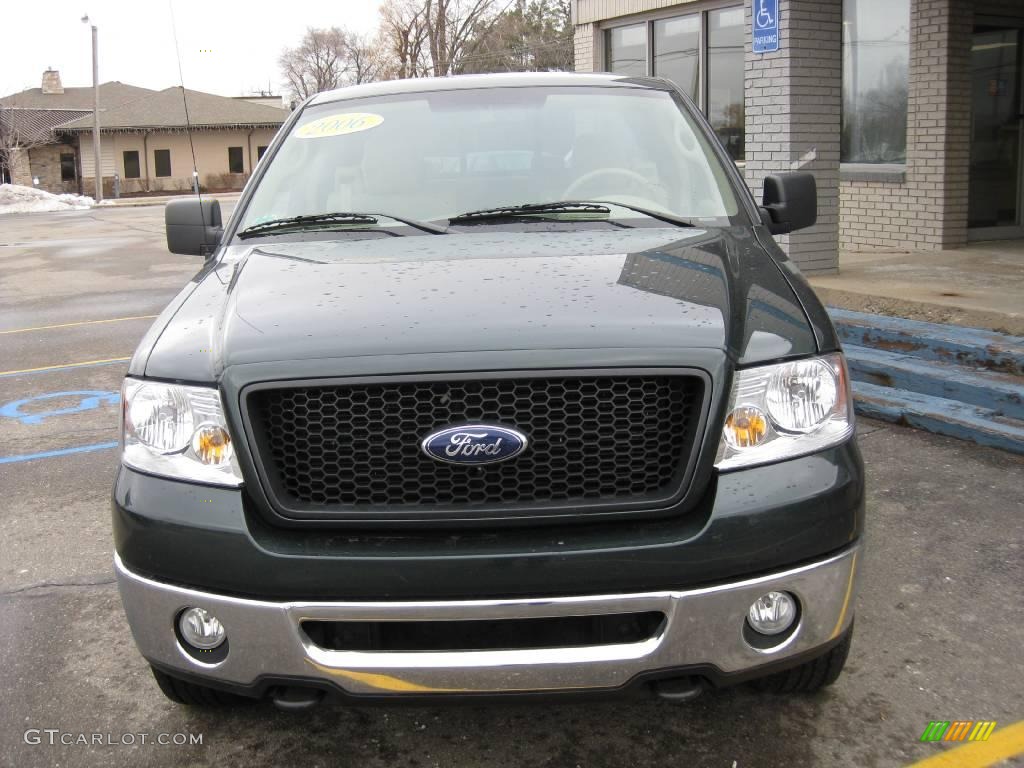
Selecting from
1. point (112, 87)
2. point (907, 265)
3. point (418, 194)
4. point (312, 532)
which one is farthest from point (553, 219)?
point (112, 87)

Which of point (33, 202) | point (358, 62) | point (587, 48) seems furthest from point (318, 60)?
point (587, 48)

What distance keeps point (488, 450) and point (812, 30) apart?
25.9ft

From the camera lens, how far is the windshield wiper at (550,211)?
3619 millimetres

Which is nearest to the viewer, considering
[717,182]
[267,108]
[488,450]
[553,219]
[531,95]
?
[488,450]

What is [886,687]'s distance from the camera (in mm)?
3209

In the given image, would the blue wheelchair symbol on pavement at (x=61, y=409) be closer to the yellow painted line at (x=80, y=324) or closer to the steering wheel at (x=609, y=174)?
the yellow painted line at (x=80, y=324)

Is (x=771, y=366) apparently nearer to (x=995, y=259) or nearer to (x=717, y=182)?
(x=717, y=182)

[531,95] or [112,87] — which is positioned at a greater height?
[112,87]

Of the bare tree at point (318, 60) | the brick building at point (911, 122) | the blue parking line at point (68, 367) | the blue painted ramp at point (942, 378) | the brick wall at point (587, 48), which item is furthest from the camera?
the bare tree at point (318, 60)

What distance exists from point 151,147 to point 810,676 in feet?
191

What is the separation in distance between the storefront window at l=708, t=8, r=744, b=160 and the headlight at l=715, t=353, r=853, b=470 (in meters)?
10.9

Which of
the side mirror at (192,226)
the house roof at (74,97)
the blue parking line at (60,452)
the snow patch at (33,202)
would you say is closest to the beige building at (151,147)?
the house roof at (74,97)

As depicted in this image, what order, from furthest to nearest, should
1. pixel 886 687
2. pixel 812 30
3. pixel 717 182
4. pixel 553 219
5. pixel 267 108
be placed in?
pixel 267 108, pixel 812 30, pixel 717 182, pixel 553 219, pixel 886 687

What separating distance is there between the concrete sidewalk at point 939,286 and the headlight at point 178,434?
18.1 feet
